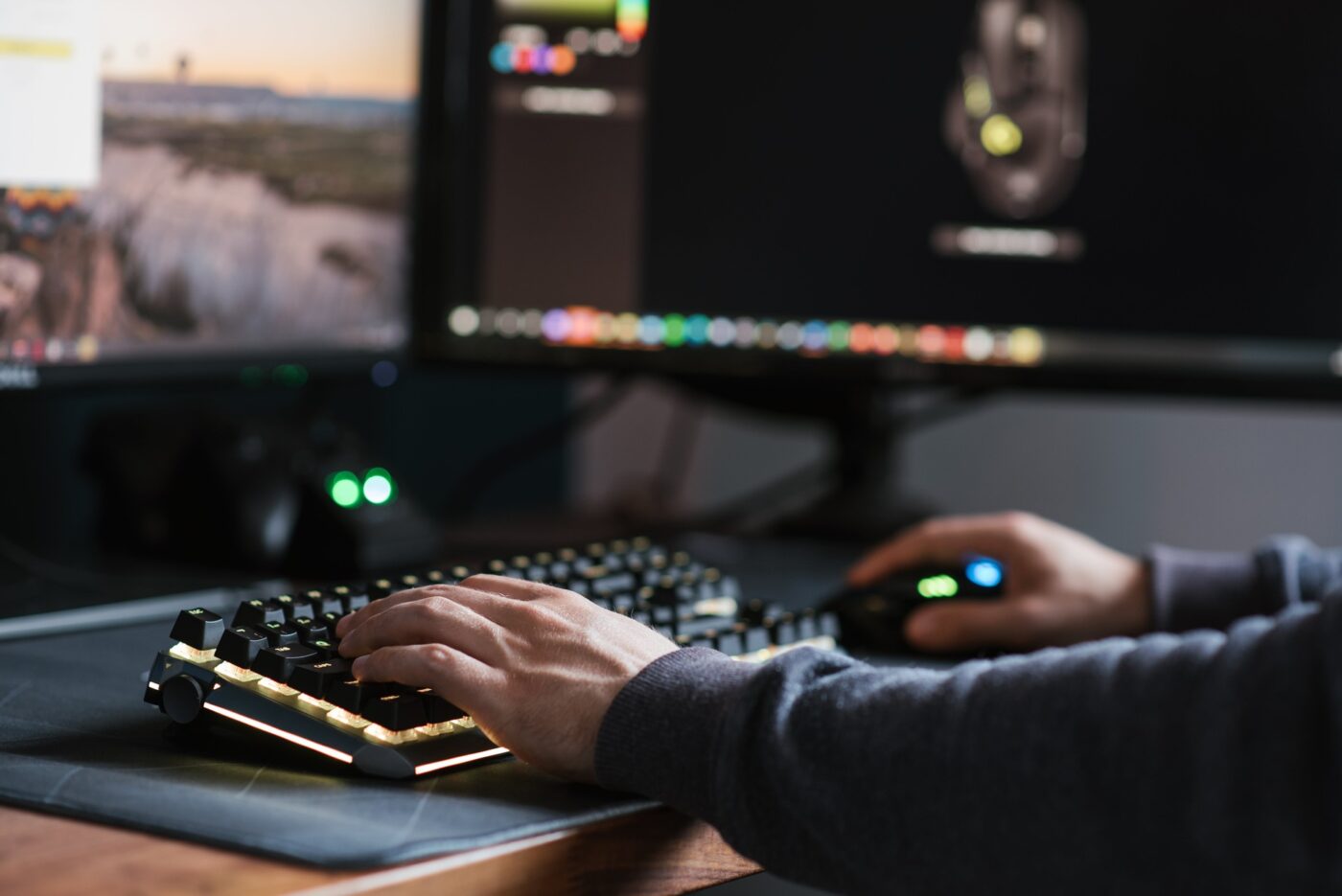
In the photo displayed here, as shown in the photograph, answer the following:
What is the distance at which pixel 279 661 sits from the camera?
609 mm

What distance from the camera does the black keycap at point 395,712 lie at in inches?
23.2

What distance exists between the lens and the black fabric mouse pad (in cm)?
51

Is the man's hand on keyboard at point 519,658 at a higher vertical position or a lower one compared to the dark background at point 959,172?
lower

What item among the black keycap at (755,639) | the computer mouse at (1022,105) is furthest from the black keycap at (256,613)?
the computer mouse at (1022,105)

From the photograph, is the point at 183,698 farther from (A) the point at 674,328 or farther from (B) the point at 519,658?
(A) the point at 674,328

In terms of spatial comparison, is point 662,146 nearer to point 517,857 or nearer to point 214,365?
point 214,365

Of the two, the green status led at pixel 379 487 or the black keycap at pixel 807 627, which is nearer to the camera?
the black keycap at pixel 807 627

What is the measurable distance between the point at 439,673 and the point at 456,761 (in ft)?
0.11

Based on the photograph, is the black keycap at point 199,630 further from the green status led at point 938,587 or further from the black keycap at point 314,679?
the green status led at point 938,587

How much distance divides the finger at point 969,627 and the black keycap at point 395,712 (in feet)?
1.24

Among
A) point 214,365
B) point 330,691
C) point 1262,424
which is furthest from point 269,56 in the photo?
point 1262,424

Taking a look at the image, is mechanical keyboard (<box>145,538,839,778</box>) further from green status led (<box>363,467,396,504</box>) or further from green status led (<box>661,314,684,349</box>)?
green status led (<box>661,314,684,349</box>)

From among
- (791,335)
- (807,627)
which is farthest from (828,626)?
(791,335)

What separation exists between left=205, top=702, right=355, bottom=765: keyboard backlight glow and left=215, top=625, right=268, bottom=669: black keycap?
20 millimetres
